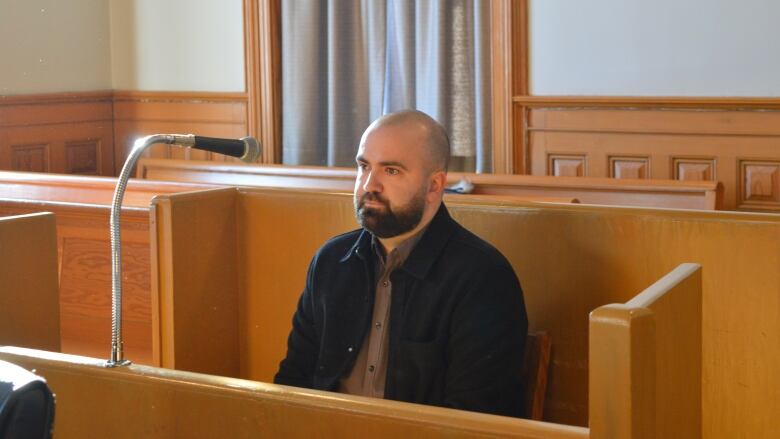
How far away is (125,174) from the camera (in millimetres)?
2271

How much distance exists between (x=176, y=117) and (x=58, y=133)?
0.74 metres

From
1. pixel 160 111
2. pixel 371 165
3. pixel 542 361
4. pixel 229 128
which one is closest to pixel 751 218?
pixel 542 361

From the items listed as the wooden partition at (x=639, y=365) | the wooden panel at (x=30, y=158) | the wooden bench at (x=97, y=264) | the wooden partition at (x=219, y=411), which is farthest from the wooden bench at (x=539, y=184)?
the wooden partition at (x=639, y=365)

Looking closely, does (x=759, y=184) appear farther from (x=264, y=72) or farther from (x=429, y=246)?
(x=429, y=246)

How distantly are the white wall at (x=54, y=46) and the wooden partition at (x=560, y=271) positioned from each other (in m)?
3.92

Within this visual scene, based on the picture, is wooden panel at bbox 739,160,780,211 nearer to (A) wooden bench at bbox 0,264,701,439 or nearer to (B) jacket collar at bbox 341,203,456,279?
(B) jacket collar at bbox 341,203,456,279

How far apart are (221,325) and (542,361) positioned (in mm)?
978

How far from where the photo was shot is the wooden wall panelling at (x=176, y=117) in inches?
268

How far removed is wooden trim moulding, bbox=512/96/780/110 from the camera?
5.22 meters

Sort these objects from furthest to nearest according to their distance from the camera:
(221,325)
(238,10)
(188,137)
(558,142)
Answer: (238,10) → (558,142) → (221,325) → (188,137)

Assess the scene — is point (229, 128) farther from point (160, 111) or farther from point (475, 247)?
point (475, 247)

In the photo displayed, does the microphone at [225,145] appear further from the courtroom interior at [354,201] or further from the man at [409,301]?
the man at [409,301]

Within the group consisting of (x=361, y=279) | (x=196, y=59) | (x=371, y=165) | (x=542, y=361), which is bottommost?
(x=542, y=361)

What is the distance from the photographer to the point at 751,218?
2506mm
